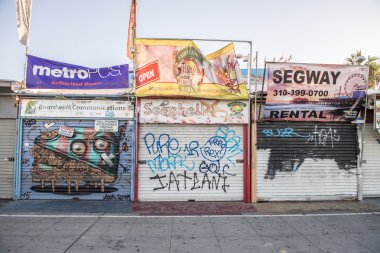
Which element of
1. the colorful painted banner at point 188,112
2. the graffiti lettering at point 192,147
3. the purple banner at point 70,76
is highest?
the purple banner at point 70,76

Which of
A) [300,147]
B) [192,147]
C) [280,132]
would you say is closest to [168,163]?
[192,147]

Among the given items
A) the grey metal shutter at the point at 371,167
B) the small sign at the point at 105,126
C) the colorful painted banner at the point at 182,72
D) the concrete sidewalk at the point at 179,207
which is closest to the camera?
the concrete sidewalk at the point at 179,207

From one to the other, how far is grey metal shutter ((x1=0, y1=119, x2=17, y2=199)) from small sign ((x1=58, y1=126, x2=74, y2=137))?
165 centimetres

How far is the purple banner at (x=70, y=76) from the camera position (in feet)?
31.5

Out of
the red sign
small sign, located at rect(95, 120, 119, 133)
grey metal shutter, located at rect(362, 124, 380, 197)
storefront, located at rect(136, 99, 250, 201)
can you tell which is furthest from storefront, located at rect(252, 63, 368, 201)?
small sign, located at rect(95, 120, 119, 133)

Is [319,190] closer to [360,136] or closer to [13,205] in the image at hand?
[360,136]

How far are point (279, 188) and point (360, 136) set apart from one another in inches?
136

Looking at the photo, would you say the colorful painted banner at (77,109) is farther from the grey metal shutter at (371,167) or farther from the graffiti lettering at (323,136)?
the grey metal shutter at (371,167)

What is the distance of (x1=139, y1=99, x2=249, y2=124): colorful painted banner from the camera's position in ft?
31.4

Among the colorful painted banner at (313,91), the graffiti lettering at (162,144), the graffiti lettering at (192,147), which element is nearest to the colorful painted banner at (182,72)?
the colorful painted banner at (313,91)

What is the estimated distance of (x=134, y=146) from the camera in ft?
31.5

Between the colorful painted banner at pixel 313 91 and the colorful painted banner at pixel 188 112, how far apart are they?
1.30 m

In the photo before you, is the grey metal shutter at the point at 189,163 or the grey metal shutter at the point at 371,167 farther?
the grey metal shutter at the point at 371,167

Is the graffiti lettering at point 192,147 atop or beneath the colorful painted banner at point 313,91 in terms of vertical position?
beneath
